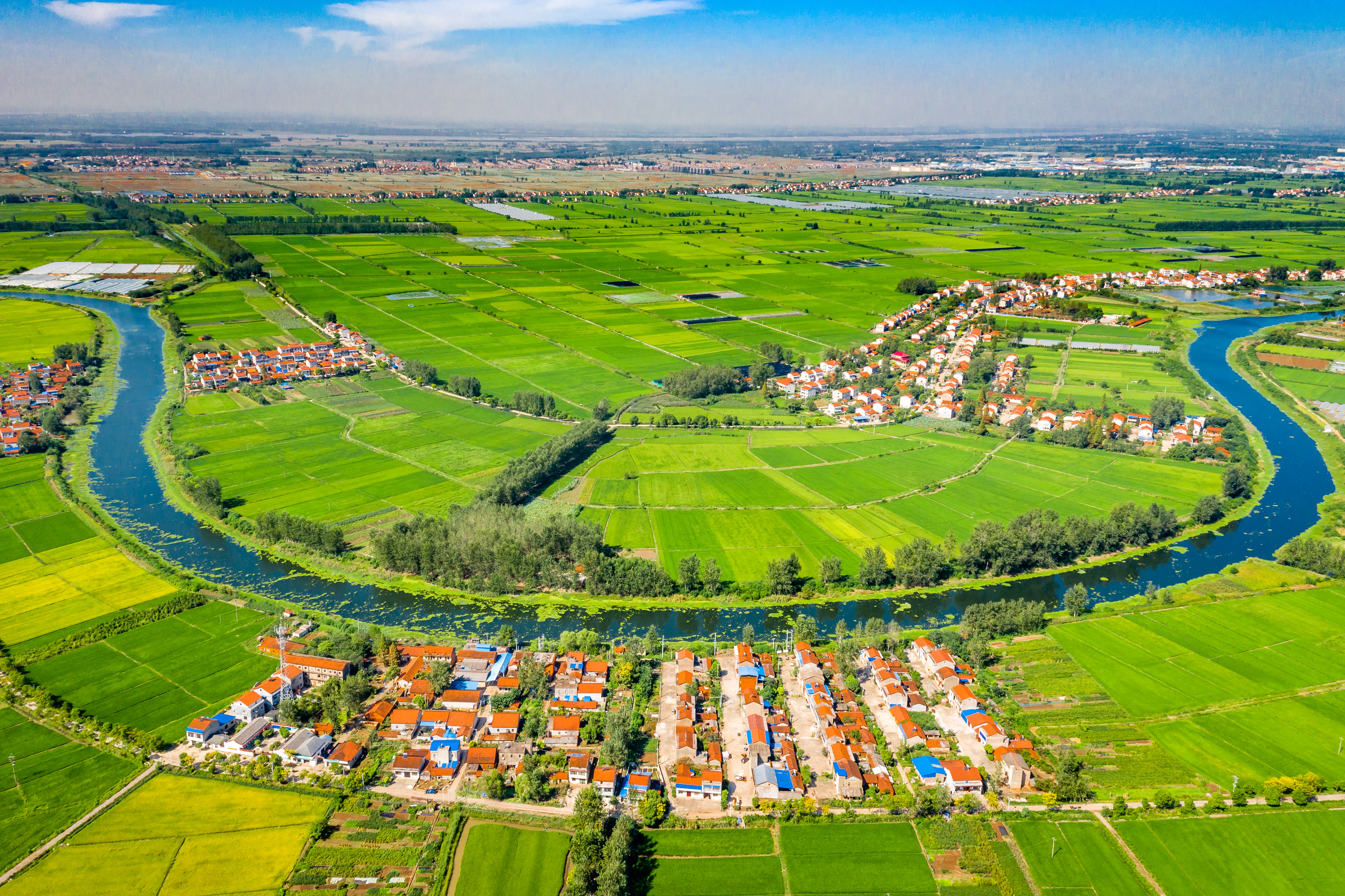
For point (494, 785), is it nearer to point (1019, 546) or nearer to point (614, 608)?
point (614, 608)

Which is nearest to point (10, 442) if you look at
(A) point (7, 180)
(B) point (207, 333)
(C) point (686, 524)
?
(B) point (207, 333)

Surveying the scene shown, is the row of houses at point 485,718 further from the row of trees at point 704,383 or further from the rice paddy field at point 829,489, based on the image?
the row of trees at point 704,383

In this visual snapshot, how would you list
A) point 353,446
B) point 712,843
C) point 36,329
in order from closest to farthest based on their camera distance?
point 712,843, point 353,446, point 36,329

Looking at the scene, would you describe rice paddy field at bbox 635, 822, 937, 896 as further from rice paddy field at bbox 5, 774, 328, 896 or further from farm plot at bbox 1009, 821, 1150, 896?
rice paddy field at bbox 5, 774, 328, 896

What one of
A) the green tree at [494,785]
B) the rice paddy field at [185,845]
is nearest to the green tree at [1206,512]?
the green tree at [494,785]

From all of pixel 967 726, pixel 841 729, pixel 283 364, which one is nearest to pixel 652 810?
pixel 841 729
